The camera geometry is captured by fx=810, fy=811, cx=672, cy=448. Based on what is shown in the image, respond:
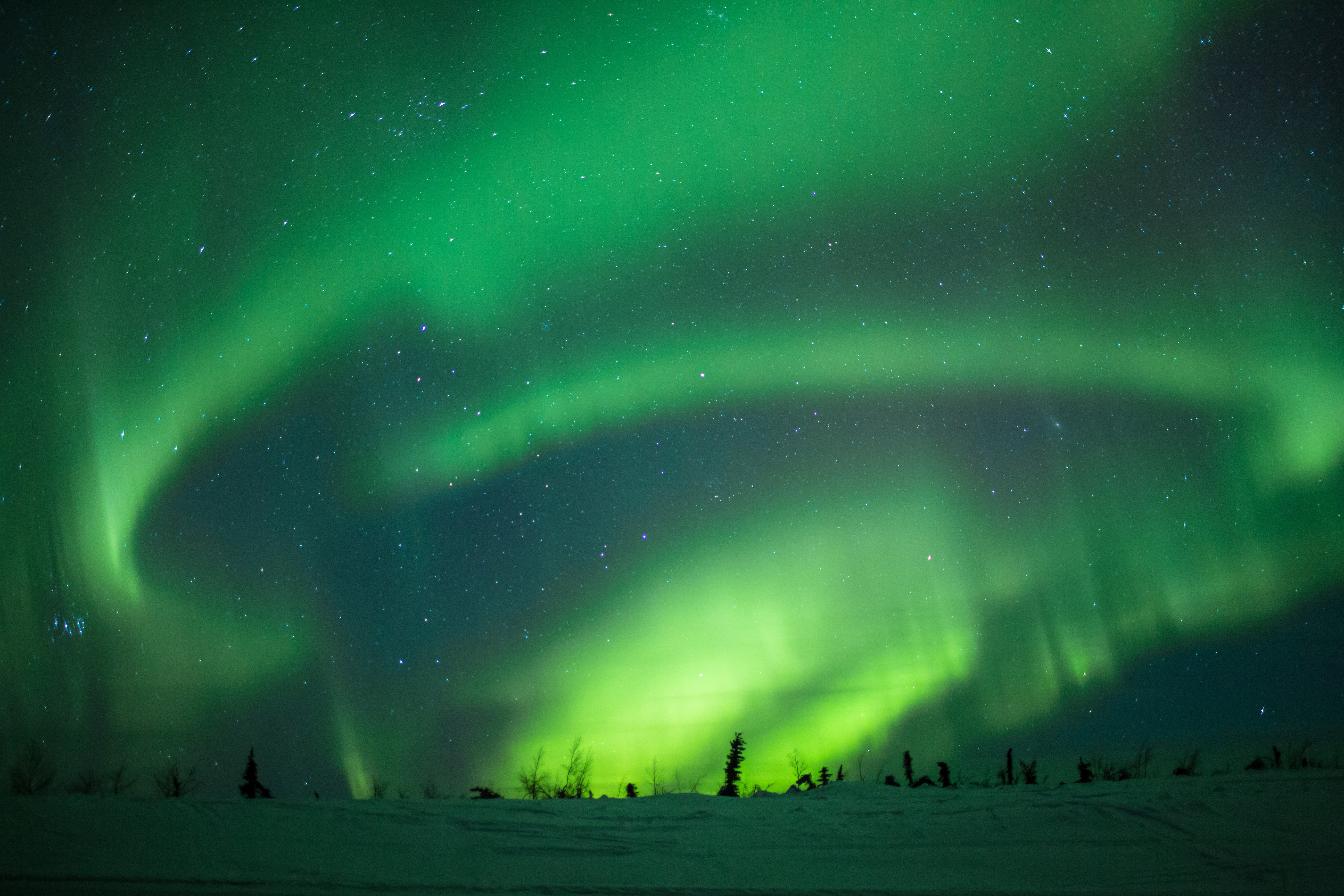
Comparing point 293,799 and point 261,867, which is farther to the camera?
point 293,799

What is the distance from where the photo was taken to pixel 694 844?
10.6m

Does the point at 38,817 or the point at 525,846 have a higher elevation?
the point at 38,817

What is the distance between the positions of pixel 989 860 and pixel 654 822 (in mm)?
4523

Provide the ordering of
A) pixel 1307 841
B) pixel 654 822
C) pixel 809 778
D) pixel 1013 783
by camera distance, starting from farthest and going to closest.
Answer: pixel 809 778 < pixel 1013 783 < pixel 654 822 < pixel 1307 841

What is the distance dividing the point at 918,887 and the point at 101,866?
898 centimetres

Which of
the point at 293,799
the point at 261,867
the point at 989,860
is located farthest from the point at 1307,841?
the point at 293,799

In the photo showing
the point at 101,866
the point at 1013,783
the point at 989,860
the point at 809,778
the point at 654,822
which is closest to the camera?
the point at 101,866

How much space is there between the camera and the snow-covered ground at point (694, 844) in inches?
349

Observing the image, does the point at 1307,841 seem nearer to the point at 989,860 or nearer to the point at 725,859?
the point at 989,860

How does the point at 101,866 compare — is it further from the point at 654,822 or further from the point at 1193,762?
the point at 1193,762

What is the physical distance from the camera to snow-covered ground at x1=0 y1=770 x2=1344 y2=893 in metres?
8.87

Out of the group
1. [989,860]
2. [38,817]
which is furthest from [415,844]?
[989,860]

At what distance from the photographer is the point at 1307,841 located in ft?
34.9

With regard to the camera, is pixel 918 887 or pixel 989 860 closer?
pixel 918 887
